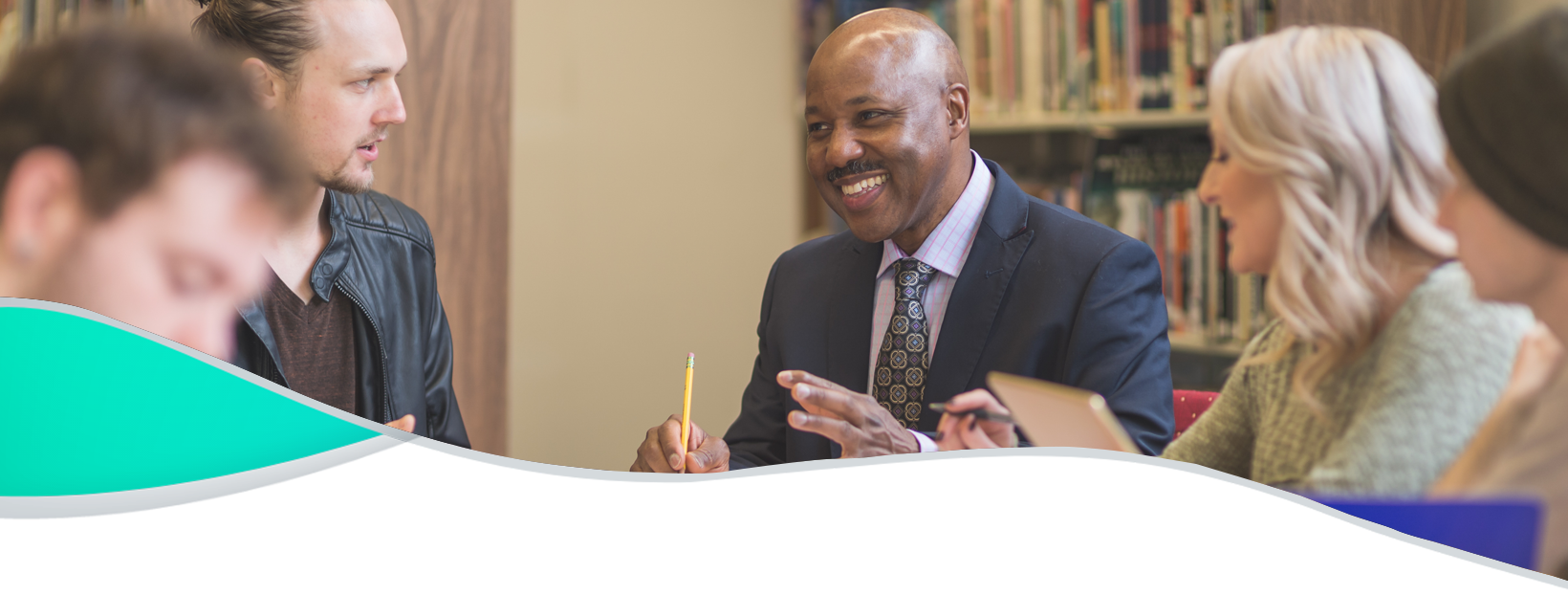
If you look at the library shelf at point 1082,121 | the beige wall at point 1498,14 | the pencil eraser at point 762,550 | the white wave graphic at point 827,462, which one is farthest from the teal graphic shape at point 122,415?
the beige wall at point 1498,14

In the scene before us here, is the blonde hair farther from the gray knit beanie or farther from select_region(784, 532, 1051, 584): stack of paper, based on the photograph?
select_region(784, 532, 1051, 584): stack of paper

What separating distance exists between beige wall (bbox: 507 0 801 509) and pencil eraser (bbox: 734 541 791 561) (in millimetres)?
62

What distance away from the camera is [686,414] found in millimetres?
532

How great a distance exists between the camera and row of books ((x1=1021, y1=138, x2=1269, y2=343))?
48cm

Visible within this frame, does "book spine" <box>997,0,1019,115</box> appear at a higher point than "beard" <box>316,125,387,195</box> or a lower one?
higher

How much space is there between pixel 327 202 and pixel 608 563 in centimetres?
22

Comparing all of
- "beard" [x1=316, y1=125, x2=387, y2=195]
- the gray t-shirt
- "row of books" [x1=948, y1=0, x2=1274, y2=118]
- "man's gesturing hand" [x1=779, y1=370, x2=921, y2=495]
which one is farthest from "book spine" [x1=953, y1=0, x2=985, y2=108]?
the gray t-shirt

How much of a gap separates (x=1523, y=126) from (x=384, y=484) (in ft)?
1.58

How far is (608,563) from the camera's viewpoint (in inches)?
20.2

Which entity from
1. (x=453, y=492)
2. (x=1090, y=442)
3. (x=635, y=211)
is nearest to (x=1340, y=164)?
(x=1090, y=442)

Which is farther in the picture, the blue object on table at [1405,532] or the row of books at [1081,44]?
the row of books at [1081,44]

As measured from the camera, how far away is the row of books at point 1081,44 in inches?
19.0

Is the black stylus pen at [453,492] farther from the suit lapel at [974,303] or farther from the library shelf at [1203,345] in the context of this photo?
the library shelf at [1203,345]

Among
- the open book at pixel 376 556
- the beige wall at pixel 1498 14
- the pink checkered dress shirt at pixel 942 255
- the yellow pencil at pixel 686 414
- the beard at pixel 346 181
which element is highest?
the beige wall at pixel 1498 14
